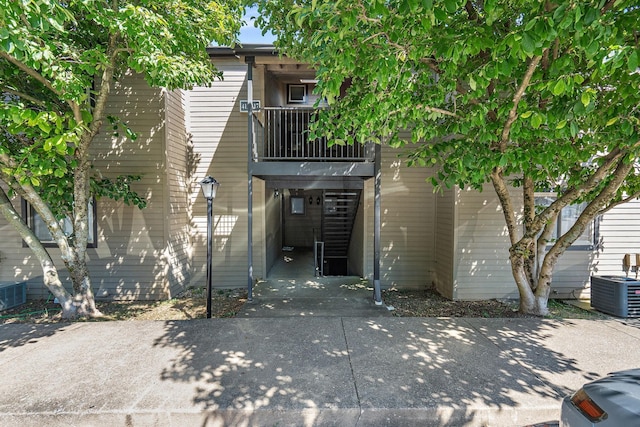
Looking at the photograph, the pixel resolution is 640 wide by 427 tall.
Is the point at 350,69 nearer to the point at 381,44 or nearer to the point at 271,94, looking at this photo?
the point at 381,44

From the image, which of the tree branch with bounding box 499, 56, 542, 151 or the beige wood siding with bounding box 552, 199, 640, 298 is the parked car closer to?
the tree branch with bounding box 499, 56, 542, 151

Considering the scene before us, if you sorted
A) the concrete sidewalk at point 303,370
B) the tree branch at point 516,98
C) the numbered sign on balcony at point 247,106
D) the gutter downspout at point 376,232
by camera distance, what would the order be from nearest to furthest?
the concrete sidewalk at point 303,370, the tree branch at point 516,98, the gutter downspout at point 376,232, the numbered sign on balcony at point 247,106

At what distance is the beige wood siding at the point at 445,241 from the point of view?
A: 20.4ft

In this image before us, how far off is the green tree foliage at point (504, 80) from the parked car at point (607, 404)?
208 cm

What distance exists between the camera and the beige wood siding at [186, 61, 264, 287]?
22.9ft

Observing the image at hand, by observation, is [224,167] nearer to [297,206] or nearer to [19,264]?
[19,264]

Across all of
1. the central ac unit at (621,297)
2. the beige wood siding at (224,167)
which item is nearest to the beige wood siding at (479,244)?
the central ac unit at (621,297)

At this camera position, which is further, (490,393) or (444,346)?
(444,346)

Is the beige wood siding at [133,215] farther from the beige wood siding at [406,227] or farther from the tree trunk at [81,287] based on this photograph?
the beige wood siding at [406,227]

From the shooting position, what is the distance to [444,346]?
364cm

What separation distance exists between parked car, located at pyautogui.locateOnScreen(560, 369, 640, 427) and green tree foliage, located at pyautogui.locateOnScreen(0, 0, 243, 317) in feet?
16.6

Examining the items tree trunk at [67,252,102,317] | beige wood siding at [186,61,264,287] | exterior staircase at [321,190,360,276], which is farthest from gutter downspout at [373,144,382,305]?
tree trunk at [67,252,102,317]

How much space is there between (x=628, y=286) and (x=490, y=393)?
14.6ft

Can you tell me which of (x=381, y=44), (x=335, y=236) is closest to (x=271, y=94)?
(x=335, y=236)
